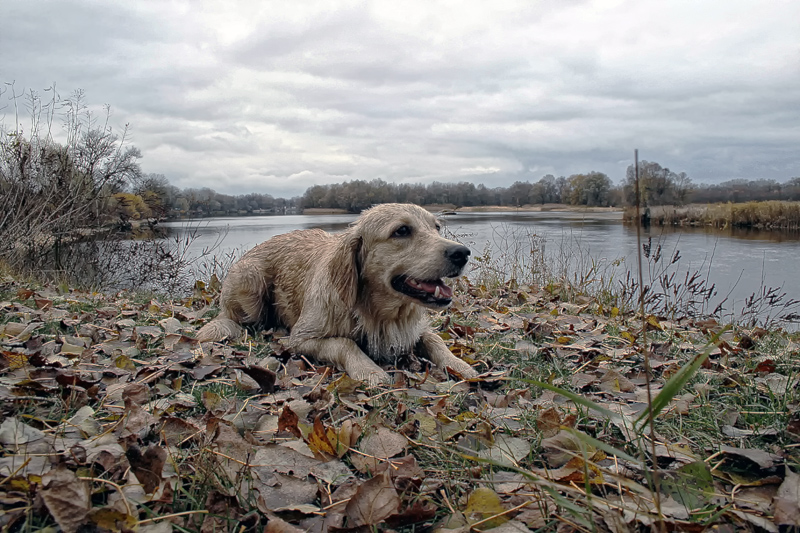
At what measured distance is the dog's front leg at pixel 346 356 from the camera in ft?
11.1

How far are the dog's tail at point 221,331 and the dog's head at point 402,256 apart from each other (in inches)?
50.4

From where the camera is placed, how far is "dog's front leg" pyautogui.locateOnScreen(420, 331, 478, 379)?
11.7 feet

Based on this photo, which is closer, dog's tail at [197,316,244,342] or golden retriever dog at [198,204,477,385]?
golden retriever dog at [198,204,477,385]

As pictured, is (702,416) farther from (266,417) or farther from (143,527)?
(143,527)

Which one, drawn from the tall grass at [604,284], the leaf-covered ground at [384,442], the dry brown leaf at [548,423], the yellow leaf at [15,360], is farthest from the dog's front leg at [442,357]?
the tall grass at [604,284]

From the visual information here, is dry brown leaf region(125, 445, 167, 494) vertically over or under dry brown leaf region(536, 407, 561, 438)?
over

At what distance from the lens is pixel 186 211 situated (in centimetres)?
1175

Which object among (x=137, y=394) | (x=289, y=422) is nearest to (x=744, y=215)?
(x=289, y=422)

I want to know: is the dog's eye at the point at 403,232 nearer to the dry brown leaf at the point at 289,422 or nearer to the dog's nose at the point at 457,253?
the dog's nose at the point at 457,253

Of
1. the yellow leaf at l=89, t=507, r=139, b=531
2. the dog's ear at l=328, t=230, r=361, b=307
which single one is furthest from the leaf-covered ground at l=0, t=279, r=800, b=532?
the dog's ear at l=328, t=230, r=361, b=307

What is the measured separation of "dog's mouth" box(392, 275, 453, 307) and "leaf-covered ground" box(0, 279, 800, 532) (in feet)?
1.79

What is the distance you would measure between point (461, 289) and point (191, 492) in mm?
6487

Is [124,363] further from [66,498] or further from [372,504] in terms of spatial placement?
[372,504]

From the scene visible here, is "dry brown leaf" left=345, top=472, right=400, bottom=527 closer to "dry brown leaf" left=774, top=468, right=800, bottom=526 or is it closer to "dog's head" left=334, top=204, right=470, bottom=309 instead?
"dry brown leaf" left=774, top=468, right=800, bottom=526
